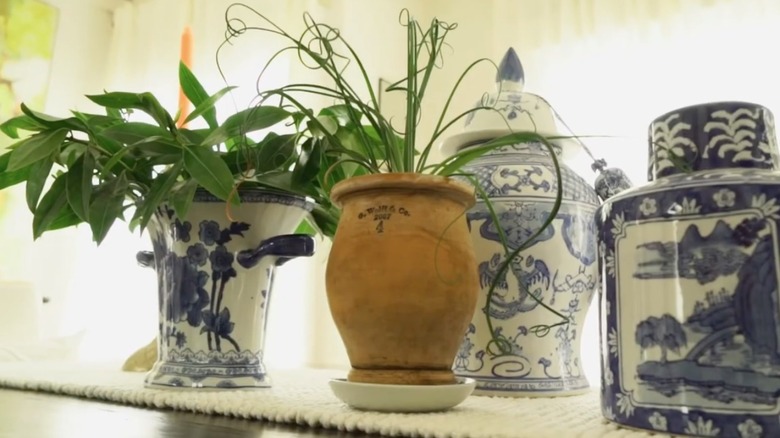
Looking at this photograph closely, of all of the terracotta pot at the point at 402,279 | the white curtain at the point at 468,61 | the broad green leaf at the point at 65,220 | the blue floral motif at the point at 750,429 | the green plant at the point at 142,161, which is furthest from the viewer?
the white curtain at the point at 468,61

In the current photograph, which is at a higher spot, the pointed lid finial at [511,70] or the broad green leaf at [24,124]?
the pointed lid finial at [511,70]

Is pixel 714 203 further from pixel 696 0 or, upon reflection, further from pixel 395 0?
pixel 395 0

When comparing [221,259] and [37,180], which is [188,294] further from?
[37,180]

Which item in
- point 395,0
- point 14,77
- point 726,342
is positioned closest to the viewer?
point 726,342

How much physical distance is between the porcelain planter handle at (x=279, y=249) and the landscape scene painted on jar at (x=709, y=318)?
28cm

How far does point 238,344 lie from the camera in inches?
22.5

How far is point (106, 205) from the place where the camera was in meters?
0.55

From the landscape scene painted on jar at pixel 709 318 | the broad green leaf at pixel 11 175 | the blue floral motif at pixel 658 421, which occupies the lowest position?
the blue floral motif at pixel 658 421

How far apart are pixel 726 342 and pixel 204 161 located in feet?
1.20

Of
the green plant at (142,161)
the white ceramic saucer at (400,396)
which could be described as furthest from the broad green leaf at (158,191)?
the white ceramic saucer at (400,396)

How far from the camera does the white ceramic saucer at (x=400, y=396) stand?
42 centimetres

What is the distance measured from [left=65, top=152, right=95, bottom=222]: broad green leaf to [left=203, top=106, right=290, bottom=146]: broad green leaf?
9cm

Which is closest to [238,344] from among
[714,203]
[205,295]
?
[205,295]

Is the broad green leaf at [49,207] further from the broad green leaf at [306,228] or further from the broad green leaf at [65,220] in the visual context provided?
the broad green leaf at [306,228]
